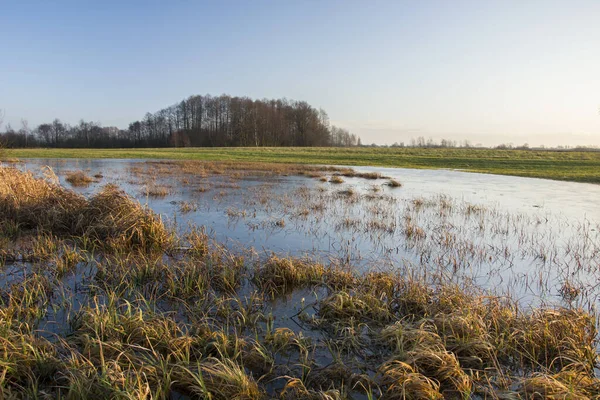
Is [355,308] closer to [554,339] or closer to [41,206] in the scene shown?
[554,339]

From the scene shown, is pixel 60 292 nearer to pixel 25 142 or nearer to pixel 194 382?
pixel 194 382

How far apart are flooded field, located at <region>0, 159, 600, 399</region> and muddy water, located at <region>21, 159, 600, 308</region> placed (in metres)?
0.07

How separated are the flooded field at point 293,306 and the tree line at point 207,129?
7932 centimetres

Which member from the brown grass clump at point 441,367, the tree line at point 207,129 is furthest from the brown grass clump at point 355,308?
the tree line at point 207,129

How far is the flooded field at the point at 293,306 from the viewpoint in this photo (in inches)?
131

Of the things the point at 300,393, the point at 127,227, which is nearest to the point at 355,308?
the point at 300,393

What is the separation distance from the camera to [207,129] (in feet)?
318

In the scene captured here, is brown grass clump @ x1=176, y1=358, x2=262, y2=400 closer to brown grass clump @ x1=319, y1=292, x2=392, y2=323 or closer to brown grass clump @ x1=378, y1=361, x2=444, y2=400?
brown grass clump @ x1=378, y1=361, x2=444, y2=400

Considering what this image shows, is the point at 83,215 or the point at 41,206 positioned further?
the point at 41,206

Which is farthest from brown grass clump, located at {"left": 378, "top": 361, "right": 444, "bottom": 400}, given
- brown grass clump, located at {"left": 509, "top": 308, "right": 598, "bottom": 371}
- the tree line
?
the tree line

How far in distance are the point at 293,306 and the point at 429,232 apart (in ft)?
20.5

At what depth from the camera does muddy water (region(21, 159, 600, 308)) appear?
6.80 meters

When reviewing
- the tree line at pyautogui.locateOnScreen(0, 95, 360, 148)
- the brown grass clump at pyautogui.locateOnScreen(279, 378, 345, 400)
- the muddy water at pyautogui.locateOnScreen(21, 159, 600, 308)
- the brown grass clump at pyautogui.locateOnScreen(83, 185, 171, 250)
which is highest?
the tree line at pyautogui.locateOnScreen(0, 95, 360, 148)

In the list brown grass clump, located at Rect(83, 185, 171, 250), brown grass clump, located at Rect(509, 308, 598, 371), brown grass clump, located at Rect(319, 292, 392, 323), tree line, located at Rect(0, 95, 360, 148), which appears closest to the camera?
brown grass clump, located at Rect(509, 308, 598, 371)
